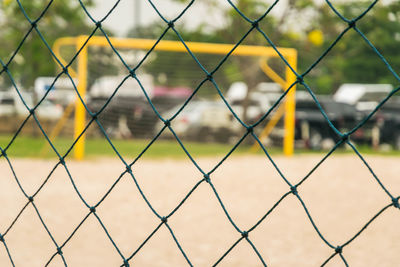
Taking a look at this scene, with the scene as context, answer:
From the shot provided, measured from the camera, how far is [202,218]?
392 centimetres

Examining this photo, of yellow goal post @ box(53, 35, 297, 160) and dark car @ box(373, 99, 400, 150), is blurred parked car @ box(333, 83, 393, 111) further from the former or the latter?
yellow goal post @ box(53, 35, 297, 160)

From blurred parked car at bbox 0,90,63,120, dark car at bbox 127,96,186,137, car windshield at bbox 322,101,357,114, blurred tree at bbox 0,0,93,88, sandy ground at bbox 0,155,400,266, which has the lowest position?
sandy ground at bbox 0,155,400,266

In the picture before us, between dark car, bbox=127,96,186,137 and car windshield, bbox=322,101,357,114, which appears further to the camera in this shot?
car windshield, bbox=322,101,357,114

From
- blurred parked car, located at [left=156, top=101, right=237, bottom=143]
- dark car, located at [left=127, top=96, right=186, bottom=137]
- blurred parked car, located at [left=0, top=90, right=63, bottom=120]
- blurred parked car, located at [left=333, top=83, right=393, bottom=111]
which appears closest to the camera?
dark car, located at [left=127, top=96, right=186, bottom=137]

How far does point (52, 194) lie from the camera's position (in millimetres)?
4695

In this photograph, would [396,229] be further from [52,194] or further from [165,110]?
[165,110]

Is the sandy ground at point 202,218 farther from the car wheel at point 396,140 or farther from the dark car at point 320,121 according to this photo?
the car wheel at point 396,140

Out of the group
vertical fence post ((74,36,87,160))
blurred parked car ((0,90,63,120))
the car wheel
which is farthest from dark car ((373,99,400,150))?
blurred parked car ((0,90,63,120))

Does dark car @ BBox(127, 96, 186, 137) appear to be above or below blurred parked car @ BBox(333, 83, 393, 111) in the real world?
below

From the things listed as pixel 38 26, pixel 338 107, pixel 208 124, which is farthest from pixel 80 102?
pixel 338 107

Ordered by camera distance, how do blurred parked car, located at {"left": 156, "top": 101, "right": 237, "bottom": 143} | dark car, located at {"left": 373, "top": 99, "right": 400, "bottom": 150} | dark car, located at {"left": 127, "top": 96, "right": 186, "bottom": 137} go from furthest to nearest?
dark car, located at {"left": 373, "top": 99, "right": 400, "bottom": 150}, blurred parked car, located at {"left": 156, "top": 101, "right": 237, "bottom": 143}, dark car, located at {"left": 127, "top": 96, "right": 186, "bottom": 137}

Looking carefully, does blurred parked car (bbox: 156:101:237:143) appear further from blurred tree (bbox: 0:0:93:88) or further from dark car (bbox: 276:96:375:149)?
blurred tree (bbox: 0:0:93:88)

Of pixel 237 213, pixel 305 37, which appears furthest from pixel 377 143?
pixel 237 213

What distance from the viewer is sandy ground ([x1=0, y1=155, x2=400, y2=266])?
2957mm
